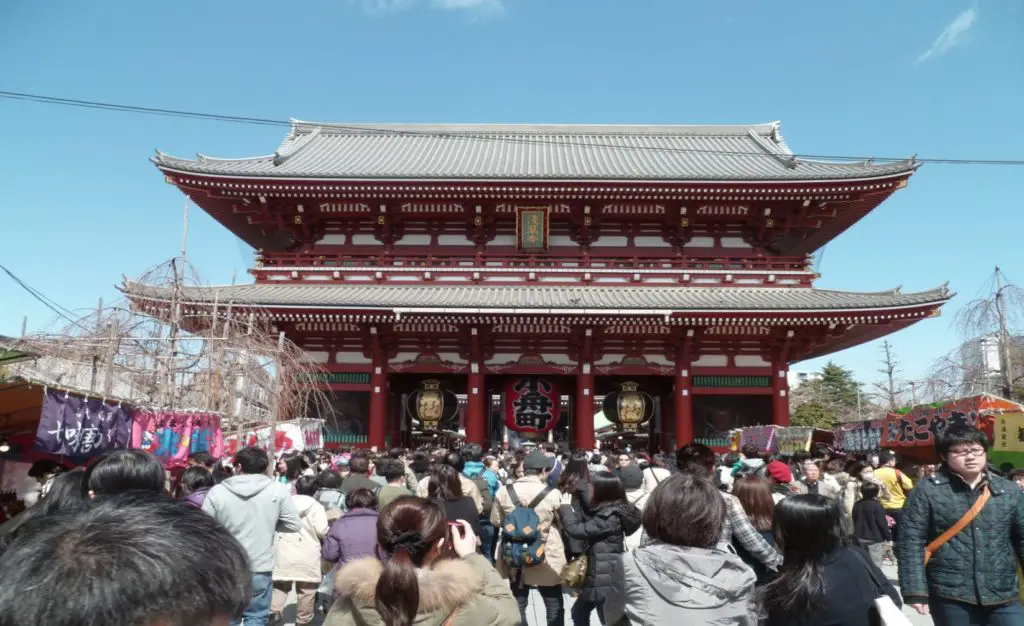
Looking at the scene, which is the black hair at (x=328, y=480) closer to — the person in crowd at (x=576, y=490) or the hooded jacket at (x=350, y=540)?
the hooded jacket at (x=350, y=540)

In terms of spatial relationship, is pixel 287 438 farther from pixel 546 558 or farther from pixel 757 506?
pixel 757 506

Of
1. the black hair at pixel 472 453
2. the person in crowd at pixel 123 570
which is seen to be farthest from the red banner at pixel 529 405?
the person in crowd at pixel 123 570

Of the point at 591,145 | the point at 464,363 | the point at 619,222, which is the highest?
the point at 591,145

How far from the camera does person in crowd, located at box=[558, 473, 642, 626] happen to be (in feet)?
15.4

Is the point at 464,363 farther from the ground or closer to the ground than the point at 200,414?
farther from the ground

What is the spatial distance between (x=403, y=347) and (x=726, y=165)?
39.4 ft

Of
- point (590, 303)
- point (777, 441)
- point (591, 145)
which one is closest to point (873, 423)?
point (777, 441)

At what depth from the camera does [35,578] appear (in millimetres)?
1166

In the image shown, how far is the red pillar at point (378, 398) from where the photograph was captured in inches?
688

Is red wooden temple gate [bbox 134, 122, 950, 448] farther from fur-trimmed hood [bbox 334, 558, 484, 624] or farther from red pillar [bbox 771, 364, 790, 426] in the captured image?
fur-trimmed hood [bbox 334, 558, 484, 624]

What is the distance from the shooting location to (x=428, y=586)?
2381 millimetres

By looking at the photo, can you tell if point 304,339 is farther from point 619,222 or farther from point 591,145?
point 591,145

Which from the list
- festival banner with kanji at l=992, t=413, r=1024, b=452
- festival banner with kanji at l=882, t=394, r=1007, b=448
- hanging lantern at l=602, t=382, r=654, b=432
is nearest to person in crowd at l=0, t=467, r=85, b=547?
festival banner with kanji at l=882, t=394, r=1007, b=448

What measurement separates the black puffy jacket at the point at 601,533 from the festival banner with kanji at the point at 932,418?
27.6 feet
